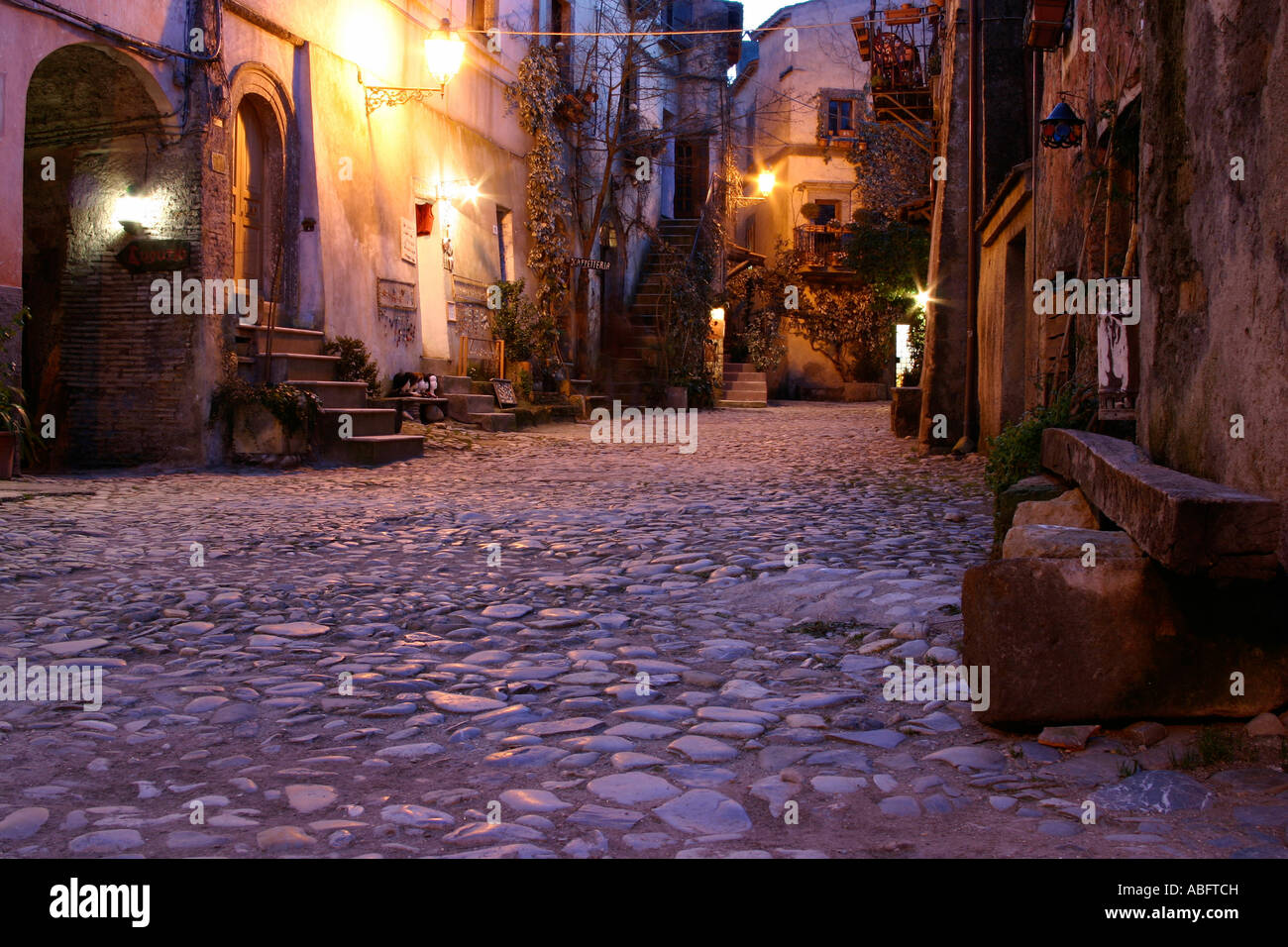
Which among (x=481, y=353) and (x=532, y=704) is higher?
(x=481, y=353)

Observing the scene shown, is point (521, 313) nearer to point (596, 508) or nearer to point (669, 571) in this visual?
point (596, 508)

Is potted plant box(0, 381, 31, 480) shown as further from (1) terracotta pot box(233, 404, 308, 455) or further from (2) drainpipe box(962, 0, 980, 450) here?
(2) drainpipe box(962, 0, 980, 450)

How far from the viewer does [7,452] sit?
9.09m

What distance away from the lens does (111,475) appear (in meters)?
10.4

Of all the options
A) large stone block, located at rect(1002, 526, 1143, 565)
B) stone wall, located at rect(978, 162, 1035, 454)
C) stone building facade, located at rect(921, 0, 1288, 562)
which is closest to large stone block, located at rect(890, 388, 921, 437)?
stone building facade, located at rect(921, 0, 1288, 562)

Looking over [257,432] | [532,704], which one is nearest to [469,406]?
[257,432]

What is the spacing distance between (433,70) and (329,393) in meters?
4.58

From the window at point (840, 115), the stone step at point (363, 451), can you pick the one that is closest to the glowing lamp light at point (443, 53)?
the stone step at point (363, 451)

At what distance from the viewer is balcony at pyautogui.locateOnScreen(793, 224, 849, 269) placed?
34.0 meters

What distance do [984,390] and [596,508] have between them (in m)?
5.16

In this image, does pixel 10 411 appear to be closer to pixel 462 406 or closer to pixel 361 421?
pixel 361 421

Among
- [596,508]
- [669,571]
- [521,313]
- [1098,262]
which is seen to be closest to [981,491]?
[1098,262]

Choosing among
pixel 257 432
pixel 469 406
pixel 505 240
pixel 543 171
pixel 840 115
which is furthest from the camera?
pixel 840 115

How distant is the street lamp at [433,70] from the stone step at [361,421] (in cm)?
427
